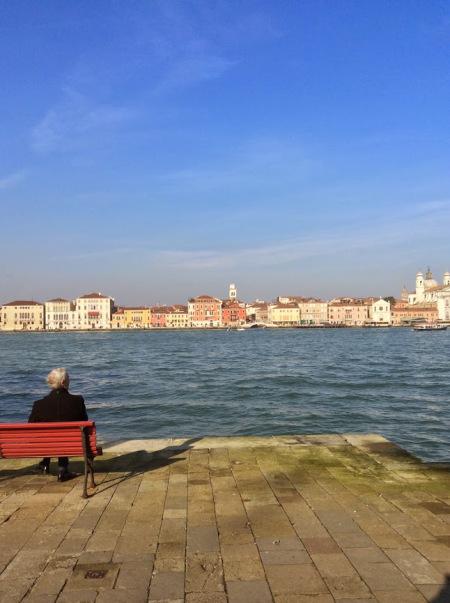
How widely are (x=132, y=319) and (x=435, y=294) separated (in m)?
96.8

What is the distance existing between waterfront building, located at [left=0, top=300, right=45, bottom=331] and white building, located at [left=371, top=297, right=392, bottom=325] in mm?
100197

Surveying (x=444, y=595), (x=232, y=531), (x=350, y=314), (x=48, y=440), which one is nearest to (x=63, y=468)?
(x=48, y=440)

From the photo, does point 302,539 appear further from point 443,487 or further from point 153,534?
point 443,487

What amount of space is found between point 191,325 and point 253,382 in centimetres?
13669

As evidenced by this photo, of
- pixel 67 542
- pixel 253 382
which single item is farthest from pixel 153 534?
pixel 253 382

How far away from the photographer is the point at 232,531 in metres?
4.57

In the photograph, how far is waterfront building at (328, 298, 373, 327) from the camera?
169375 mm

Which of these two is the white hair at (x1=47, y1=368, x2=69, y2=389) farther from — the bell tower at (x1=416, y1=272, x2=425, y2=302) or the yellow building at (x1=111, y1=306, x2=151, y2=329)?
the bell tower at (x1=416, y1=272, x2=425, y2=302)

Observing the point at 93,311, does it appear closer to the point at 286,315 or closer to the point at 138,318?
the point at 138,318

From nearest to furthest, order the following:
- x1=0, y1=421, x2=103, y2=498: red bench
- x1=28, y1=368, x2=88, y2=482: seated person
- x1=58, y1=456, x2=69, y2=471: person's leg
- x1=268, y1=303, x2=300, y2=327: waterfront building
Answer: x1=0, y1=421, x2=103, y2=498: red bench
x1=58, y1=456, x2=69, y2=471: person's leg
x1=28, y1=368, x2=88, y2=482: seated person
x1=268, y1=303, x2=300, y2=327: waterfront building

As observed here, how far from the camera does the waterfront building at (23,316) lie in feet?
535

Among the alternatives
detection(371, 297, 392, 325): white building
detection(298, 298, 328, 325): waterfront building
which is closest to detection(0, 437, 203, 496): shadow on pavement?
detection(298, 298, 328, 325): waterfront building

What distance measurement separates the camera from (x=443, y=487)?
5742 millimetres

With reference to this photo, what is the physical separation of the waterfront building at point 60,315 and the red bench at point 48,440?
532 feet
